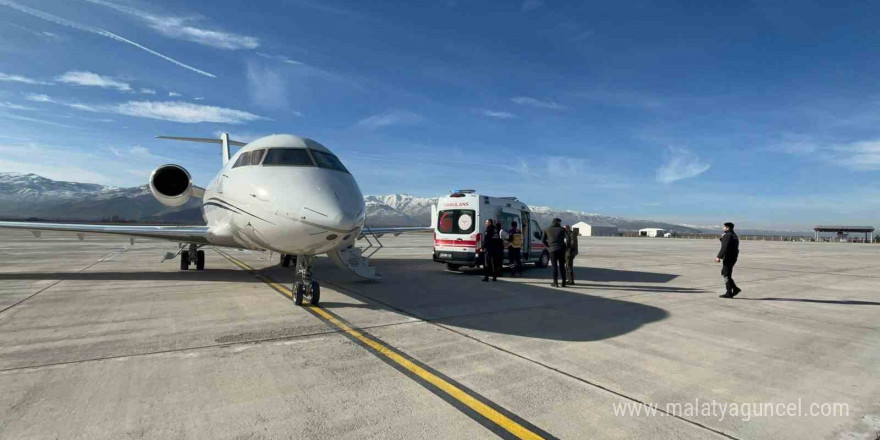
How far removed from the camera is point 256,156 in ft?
26.3

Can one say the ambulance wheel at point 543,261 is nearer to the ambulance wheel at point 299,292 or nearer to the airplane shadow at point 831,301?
the airplane shadow at point 831,301

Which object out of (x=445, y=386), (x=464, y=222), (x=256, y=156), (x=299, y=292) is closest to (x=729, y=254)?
(x=464, y=222)

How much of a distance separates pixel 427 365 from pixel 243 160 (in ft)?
20.4

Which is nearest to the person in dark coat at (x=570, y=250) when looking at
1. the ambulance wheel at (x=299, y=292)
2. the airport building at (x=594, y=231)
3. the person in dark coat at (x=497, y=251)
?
the person in dark coat at (x=497, y=251)

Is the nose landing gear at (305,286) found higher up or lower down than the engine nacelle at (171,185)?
lower down

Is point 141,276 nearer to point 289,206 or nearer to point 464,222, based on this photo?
point 289,206

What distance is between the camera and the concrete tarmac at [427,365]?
309 centimetres

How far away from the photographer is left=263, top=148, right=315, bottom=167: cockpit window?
24.5ft

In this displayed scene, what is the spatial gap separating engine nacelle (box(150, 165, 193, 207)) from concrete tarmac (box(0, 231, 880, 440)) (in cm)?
318

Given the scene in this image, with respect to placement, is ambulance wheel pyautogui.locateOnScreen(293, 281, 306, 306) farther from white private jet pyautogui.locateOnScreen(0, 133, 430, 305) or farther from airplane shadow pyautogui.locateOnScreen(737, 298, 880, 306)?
airplane shadow pyautogui.locateOnScreen(737, 298, 880, 306)

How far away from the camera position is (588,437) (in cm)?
291

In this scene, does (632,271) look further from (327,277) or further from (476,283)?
(327,277)

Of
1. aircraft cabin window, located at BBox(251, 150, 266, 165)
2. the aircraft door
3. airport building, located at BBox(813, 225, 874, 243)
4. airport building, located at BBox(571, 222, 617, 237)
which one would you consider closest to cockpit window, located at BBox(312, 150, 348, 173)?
aircraft cabin window, located at BBox(251, 150, 266, 165)

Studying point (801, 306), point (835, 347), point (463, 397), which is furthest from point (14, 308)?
point (801, 306)
